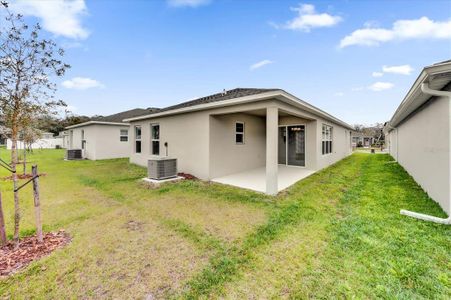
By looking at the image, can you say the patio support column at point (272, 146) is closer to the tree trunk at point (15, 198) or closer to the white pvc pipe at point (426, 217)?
the white pvc pipe at point (426, 217)

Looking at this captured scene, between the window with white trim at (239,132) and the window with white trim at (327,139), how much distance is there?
506 centimetres

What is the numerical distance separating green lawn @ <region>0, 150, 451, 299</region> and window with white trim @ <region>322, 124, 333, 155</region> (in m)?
5.81

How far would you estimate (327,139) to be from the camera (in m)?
11.6

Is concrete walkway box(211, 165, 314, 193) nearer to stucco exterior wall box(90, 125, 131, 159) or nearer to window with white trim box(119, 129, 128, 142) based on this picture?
stucco exterior wall box(90, 125, 131, 159)

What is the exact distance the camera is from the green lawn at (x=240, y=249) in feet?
6.89

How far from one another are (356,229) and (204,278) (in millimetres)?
2766

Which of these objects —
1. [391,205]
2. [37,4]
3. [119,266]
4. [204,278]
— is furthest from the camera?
[391,205]

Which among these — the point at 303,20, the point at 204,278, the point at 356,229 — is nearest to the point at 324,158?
the point at 303,20

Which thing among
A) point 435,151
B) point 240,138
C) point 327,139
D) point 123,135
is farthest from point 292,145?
point 123,135

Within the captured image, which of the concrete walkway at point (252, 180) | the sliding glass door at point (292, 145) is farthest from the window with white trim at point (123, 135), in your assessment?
the sliding glass door at point (292, 145)

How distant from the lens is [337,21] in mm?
9469

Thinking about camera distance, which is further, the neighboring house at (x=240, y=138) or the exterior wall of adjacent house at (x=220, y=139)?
the exterior wall of adjacent house at (x=220, y=139)

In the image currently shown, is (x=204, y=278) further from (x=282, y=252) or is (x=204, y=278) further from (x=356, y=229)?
(x=356, y=229)

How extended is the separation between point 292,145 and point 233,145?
12.6 feet
